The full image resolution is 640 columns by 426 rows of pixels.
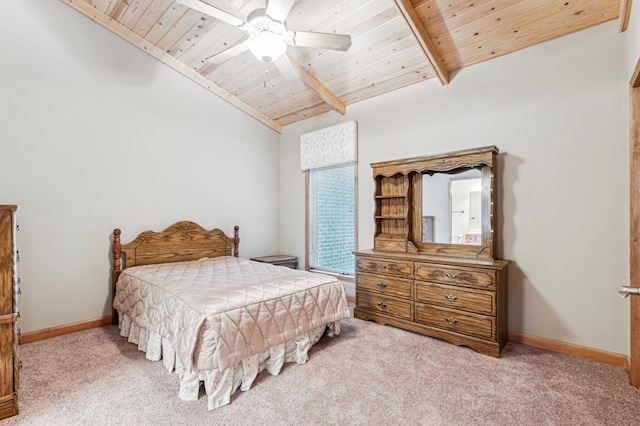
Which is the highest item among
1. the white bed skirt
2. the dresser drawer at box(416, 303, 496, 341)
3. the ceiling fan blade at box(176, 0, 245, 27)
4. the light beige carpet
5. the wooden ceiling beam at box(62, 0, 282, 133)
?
the wooden ceiling beam at box(62, 0, 282, 133)

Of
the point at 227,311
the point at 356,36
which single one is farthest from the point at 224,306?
the point at 356,36

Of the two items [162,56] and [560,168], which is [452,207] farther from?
[162,56]

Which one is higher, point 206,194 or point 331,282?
point 206,194

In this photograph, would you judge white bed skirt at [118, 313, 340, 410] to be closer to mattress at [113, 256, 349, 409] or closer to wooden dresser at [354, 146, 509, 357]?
mattress at [113, 256, 349, 409]

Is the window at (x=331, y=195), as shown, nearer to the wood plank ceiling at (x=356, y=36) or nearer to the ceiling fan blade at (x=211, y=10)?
the wood plank ceiling at (x=356, y=36)

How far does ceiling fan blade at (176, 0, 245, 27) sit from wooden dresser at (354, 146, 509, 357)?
2062mm

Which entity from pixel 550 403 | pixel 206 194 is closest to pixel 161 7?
pixel 206 194

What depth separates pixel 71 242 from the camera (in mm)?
3135

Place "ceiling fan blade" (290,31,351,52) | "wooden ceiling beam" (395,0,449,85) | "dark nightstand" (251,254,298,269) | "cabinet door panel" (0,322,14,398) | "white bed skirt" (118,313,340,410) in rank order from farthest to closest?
"dark nightstand" (251,254,298,269)
"wooden ceiling beam" (395,0,449,85)
"ceiling fan blade" (290,31,351,52)
"white bed skirt" (118,313,340,410)
"cabinet door panel" (0,322,14,398)

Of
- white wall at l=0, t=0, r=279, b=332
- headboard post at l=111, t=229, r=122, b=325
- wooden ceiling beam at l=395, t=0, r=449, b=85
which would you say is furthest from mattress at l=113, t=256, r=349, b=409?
wooden ceiling beam at l=395, t=0, r=449, b=85

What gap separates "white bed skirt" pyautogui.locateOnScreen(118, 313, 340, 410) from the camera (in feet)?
6.39

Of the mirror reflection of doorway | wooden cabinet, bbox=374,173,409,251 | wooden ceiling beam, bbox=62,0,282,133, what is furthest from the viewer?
wooden cabinet, bbox=374,173,409,251

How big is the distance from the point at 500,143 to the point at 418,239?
1.26m

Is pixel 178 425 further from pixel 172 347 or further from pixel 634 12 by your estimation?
pixel 634 12
